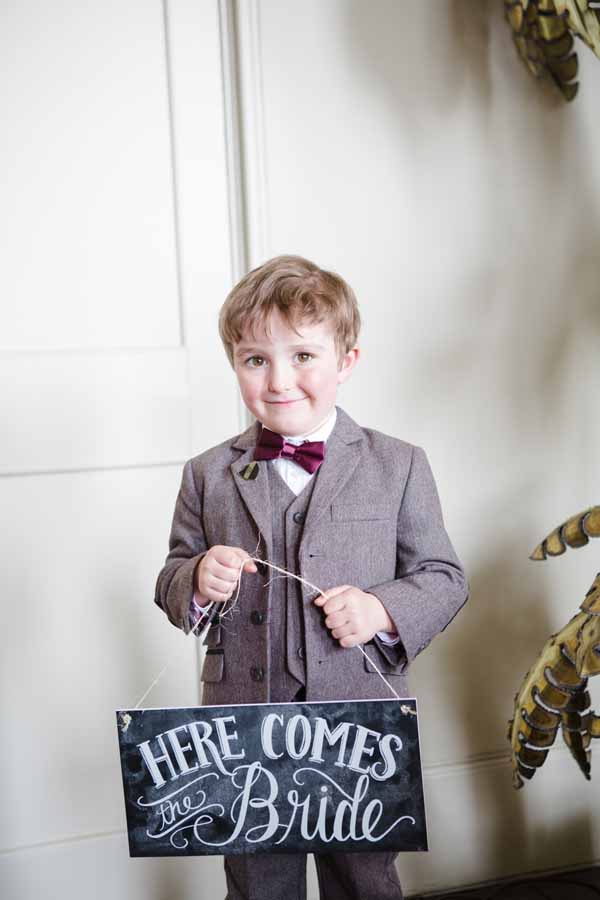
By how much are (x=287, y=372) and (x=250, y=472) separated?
161mm

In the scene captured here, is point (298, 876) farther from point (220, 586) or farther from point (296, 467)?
point (296, 467)

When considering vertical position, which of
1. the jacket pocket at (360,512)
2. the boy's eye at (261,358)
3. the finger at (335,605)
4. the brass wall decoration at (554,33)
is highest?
the brass wall decoration at (554,33)

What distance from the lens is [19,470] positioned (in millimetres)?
1670

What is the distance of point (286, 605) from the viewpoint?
3.94 ft

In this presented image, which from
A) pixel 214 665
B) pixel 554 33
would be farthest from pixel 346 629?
pixel 554 33

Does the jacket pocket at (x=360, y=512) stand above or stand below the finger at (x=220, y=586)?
above

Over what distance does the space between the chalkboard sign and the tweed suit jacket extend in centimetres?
12

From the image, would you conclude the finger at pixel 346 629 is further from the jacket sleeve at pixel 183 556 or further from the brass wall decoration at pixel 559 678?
the brass wall decoration at pixel 559 678

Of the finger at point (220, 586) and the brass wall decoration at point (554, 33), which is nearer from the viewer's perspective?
the finger at point (220, 586)

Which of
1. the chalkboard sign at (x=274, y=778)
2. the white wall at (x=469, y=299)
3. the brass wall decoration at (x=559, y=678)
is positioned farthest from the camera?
the white wall at (x=469, y=299)

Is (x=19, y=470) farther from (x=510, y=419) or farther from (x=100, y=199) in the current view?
(x=510, y=419)

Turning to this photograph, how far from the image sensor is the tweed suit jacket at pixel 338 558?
3.89ft

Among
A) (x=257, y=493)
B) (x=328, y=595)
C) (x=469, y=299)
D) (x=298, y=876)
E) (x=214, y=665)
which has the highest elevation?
(x=469, y=299)

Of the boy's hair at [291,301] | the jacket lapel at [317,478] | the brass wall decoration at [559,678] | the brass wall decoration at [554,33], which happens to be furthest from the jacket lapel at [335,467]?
the brass wall decoration at [554,33]
